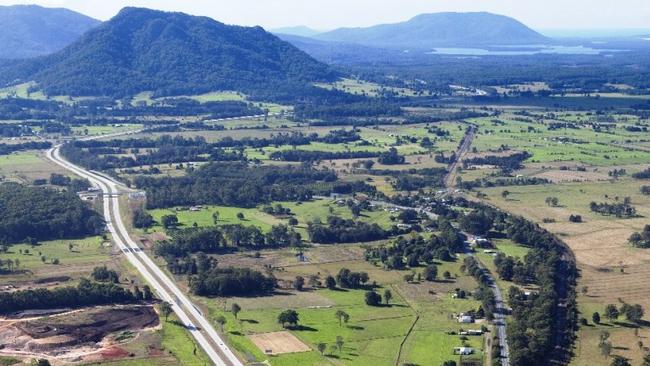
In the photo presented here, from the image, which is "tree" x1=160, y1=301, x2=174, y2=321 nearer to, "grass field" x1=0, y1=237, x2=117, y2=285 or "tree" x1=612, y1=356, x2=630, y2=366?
"grass field" x1=0, y1=237, x2=117, y2=285

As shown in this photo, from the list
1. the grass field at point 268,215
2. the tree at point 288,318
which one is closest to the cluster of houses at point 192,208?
the grass field at point 268,215

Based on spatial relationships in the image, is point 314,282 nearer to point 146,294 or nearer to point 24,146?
point 146,294

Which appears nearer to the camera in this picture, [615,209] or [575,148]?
[615,209]

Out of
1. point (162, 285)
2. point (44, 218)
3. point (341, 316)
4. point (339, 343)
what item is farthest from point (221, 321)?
point (44, 218)

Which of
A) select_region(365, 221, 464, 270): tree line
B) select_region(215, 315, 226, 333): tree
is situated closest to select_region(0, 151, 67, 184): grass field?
select_region(365, 221, 464, 270): tree line

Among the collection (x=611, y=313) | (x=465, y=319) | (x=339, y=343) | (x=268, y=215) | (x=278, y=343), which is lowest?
(x=278, y=343)

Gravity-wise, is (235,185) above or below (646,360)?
above

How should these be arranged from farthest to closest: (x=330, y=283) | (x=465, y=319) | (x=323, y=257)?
(x=323, y=257) → (x=330, y=283) → (x=465, y=319)

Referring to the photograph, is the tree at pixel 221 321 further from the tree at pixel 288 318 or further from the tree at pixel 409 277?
the tree at pixel 409 277
